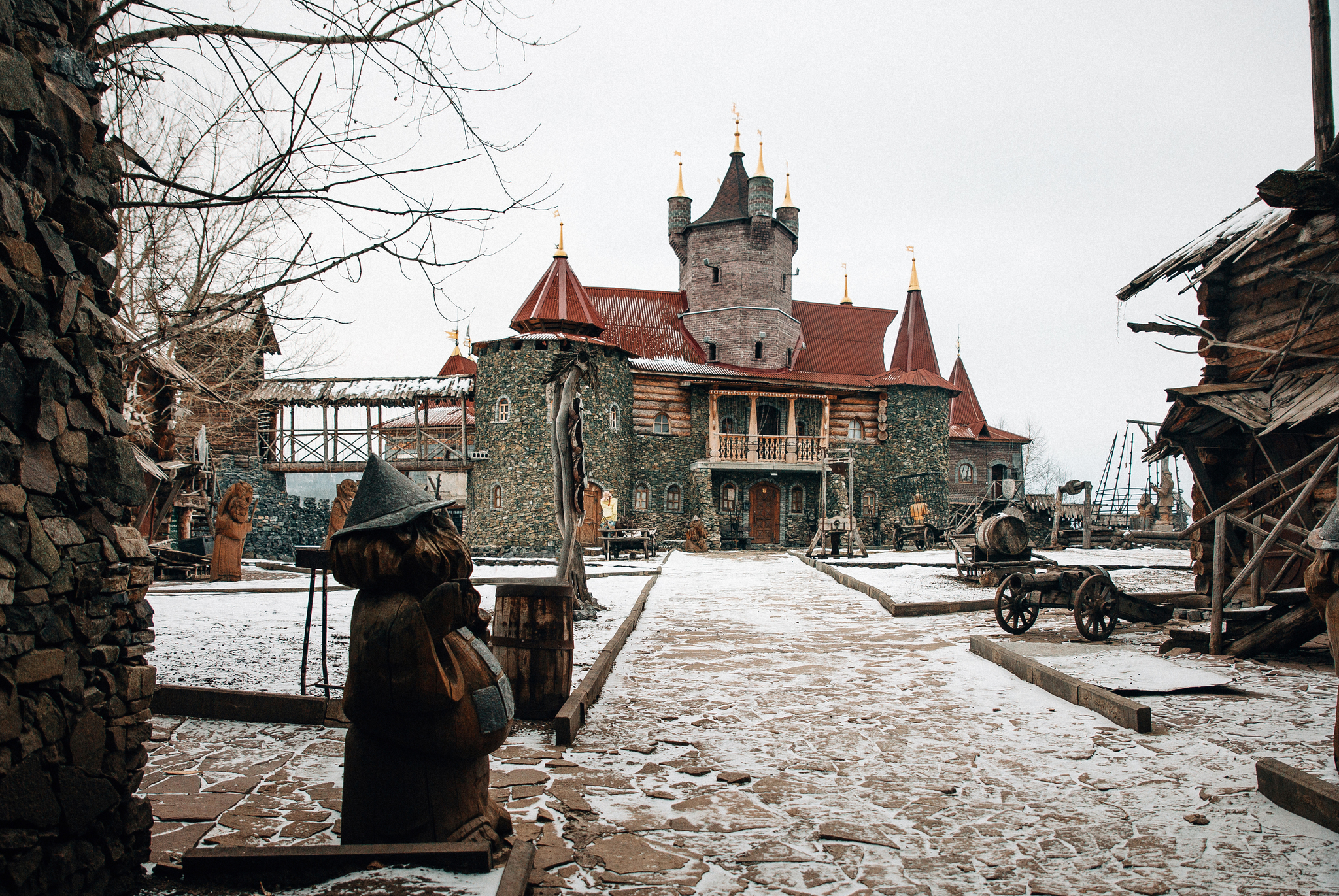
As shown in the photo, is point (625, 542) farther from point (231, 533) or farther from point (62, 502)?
point (62, 502)

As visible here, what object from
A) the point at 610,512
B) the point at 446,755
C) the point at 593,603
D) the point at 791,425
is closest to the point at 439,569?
the point at 446,755

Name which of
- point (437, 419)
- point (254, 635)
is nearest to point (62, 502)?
point (254, 635)

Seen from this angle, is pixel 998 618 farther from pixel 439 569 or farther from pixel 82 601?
pixel 82 601

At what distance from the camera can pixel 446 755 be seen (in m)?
3.01

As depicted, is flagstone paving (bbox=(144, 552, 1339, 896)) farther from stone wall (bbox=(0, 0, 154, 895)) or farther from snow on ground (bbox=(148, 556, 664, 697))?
snow on ground (bbox=(148, 556, 664, 697))

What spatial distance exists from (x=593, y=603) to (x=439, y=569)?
Result: 7.46 m

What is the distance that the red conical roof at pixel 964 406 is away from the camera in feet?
137

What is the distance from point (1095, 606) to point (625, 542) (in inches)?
585

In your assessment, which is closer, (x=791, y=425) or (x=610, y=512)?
(x=610, y=512)

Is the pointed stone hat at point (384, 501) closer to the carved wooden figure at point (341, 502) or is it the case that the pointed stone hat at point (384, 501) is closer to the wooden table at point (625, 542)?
the carved wooden figure at point (341, 502)

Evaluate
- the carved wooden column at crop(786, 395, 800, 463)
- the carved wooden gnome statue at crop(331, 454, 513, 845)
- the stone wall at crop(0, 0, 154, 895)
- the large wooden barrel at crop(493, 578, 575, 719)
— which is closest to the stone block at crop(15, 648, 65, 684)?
the stone wall at crop(0, 0, 154, 895)

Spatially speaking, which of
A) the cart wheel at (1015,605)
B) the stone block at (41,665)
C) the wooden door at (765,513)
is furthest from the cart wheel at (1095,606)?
the wooden door at (765,513)

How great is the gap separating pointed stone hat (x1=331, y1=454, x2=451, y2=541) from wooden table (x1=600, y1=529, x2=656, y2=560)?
61.1ft

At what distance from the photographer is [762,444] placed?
31.1 metres
